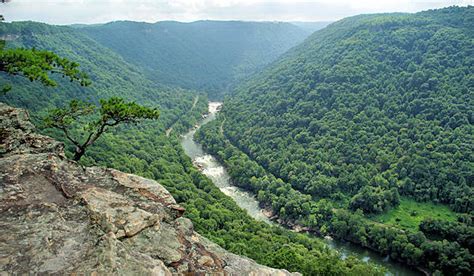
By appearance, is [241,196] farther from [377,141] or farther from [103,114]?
[103,114]

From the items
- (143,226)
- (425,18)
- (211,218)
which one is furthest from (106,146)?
(425,18)

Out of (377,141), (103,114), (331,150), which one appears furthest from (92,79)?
(103,114)

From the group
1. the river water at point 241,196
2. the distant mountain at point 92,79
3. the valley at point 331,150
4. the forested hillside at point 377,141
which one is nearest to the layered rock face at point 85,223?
the valley at point 331,150

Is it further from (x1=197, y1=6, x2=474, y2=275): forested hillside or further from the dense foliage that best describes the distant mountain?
the dense foliage

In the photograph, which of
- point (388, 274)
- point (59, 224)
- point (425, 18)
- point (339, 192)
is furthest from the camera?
point (425, 18)

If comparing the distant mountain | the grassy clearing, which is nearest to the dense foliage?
the grassy clearing

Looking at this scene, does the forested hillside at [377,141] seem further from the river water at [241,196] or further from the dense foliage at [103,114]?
the dense foliage at [103,114]

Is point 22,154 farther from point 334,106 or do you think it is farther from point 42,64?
point 334,106
